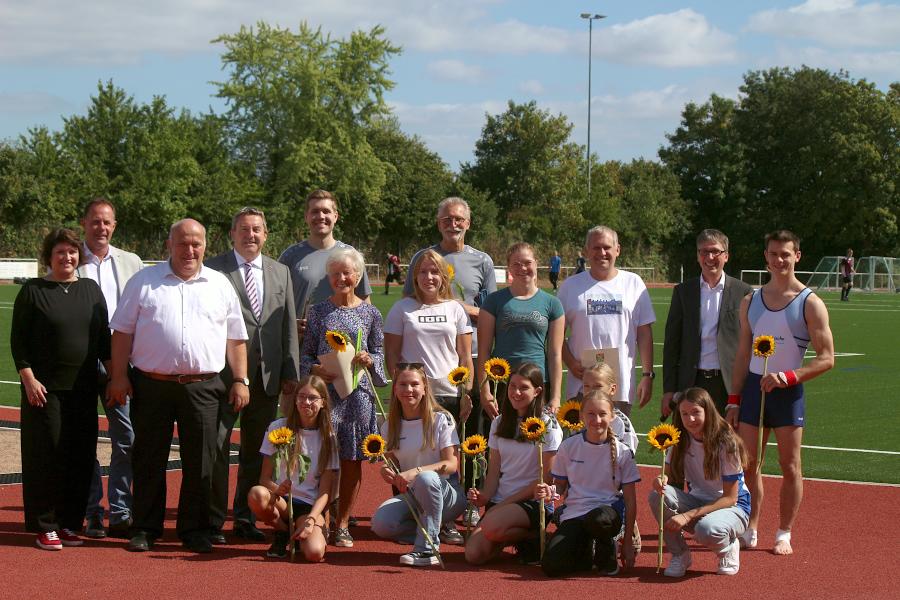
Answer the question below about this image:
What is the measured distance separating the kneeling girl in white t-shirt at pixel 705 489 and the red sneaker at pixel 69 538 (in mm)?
3339

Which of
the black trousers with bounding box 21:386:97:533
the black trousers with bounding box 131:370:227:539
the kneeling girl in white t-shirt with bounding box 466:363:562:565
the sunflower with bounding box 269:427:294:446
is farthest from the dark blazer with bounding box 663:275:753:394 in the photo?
the black trousers with bounding box 21:386:97:533

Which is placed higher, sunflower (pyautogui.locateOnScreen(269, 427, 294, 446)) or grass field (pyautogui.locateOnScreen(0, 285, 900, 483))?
sunflower (pyautogui.locateOnScreen(269, 427, 294, 446))

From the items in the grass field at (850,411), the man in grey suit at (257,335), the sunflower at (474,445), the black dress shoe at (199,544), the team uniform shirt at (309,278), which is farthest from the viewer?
the grass field at (850,411)

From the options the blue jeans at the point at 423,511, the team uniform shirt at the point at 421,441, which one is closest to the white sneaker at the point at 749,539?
the blue jeans at the point at 423,511

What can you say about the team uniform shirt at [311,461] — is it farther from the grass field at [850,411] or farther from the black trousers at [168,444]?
the grass field at [850,411]

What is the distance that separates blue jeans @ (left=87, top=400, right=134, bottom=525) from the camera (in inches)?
286

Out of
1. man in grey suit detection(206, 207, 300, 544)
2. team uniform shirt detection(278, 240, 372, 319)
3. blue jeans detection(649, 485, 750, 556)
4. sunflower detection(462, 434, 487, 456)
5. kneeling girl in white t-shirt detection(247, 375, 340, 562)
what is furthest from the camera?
team uniform shirt detection(278, 240, 372, 319)

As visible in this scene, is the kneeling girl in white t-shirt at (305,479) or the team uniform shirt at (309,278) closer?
the kneeling girl in white t-shirt at (305,479)

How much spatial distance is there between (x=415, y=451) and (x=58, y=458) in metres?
2.11

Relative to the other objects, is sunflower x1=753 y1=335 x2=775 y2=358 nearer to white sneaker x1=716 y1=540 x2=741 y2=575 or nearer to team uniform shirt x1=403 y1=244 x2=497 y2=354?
white sneaker x1=716 y1=540 x2=741 y2=575

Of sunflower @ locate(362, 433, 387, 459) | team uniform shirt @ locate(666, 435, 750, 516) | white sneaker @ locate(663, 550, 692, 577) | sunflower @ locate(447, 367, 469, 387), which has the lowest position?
white sneaker @ locate(663, 550, 692, 577)

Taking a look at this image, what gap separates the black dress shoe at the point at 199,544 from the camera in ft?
22.2

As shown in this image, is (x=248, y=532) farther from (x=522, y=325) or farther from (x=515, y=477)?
(x=522, y=325)

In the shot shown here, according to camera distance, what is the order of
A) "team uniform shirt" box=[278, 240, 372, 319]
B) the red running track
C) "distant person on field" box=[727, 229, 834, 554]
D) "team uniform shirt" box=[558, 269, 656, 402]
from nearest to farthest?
the red running track < "distant person on field" box=[727, 229, 834, 554] < "team uniform shirt" box=[558, 269, 656, 402] < "team uniform shirt" box=[278, 240, 372, 319]
